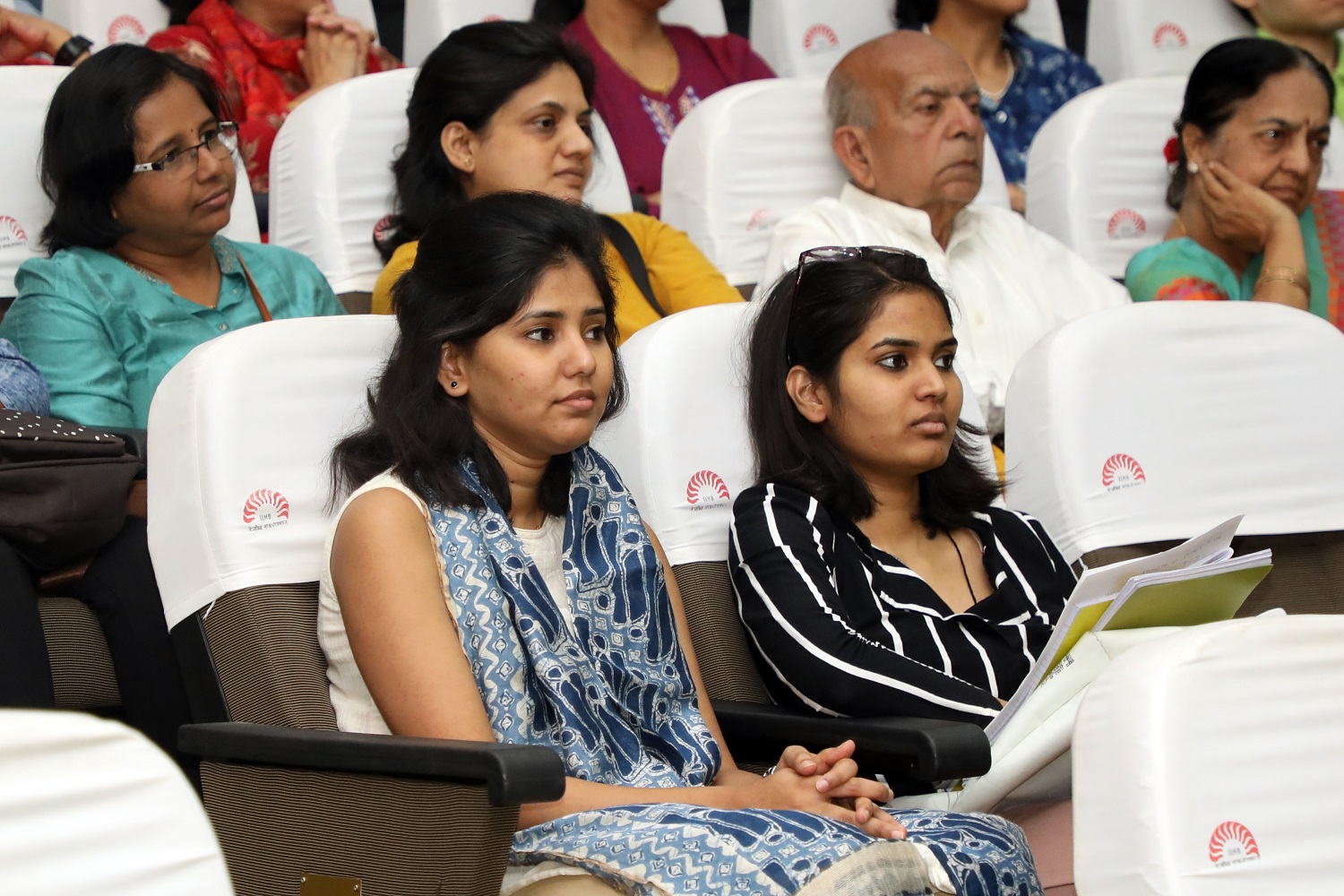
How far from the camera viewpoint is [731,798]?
5.47 ft

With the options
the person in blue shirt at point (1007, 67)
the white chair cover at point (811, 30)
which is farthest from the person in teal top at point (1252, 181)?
the white chair cover at point (811, 30)

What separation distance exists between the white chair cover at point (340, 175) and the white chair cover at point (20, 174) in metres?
0.46

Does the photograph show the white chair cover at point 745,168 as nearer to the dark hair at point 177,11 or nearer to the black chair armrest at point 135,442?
the dark hair at point 177,11

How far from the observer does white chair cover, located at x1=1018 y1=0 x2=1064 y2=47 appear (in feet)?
13.7

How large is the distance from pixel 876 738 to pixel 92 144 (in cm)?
153

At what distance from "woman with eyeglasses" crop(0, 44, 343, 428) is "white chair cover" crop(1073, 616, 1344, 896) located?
1622 mm

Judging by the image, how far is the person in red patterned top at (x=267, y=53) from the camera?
3.12 metres

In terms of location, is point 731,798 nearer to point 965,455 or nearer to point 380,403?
point 380,403

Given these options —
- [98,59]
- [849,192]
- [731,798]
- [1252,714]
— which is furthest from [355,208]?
[1252,714]

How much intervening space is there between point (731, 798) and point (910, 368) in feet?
2.35

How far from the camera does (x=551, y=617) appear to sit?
1746 millimetres

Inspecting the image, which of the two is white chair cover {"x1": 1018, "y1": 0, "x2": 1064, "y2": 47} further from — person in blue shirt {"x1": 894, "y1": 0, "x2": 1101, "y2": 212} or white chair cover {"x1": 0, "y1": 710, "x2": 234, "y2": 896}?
white chair cover {"x1": 0, "y1": 710, "x2": 234, "y2": 896}

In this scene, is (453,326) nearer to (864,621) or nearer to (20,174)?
(864,621)

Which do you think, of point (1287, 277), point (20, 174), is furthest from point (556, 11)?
point (1287, 277)
